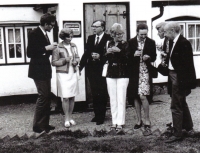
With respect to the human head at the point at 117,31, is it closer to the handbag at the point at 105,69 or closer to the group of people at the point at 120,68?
the group of people at the point at 120,68

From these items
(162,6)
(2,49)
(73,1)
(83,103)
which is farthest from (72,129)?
(162,6)

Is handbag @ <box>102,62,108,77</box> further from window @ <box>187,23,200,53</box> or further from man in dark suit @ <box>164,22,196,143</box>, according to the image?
window @ <box>187,23,200,53</box>

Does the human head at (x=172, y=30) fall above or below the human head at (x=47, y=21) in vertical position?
below

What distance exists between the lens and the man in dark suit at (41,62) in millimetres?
7291

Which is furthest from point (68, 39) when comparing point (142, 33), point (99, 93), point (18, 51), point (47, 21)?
point (18, 51)

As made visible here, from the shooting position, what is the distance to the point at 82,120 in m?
8.48

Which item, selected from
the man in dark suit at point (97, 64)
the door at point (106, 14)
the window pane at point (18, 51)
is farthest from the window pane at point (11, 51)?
the man in dark suit at point (97, 64)

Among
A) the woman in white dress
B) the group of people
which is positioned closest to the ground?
the group of people

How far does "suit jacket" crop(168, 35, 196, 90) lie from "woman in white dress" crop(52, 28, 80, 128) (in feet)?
7.01

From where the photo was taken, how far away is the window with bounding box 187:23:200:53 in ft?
42.6

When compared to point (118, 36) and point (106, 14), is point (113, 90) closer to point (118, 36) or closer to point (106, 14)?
point (118, 36)

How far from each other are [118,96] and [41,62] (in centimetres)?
154

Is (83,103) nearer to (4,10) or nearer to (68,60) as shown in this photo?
(68,60)

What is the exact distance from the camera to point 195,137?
6691 millimetres
